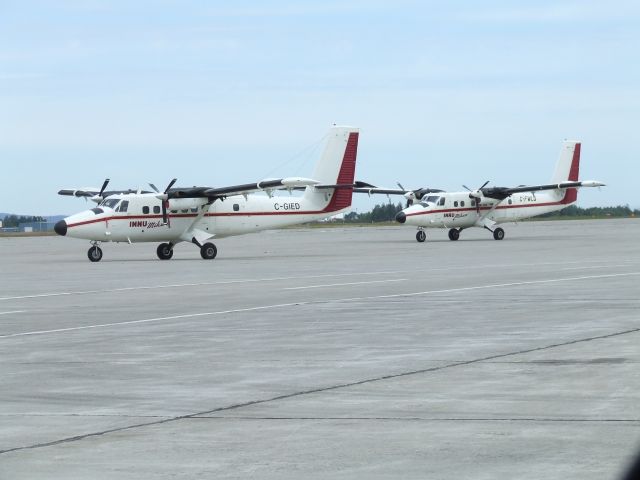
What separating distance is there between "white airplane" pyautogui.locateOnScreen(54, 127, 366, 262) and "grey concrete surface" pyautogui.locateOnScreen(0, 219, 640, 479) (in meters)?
21.1

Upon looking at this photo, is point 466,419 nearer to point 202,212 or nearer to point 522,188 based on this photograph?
point 202,212

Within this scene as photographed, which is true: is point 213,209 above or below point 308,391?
above

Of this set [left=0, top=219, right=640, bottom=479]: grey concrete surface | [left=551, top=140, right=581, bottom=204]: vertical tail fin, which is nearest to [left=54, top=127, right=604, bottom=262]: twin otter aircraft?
[left=0, top=219, right=640, bottom=479]: grey concrete surface

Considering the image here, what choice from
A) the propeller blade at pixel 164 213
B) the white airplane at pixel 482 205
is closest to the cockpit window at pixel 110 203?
the propeller blade at pixel 164 213

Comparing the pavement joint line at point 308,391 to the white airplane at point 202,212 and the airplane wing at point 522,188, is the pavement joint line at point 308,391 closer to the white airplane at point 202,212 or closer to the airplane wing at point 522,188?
the white airplane at point 202,212

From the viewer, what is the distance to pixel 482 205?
229ft

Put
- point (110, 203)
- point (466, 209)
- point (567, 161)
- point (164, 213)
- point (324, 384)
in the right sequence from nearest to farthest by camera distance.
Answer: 1. point (324, 384)
2. point (110, 203)
3. point (164, 213)
4. point (466, 209)
5. point (567, 161)

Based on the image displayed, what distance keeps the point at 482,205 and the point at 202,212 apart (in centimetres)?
2375

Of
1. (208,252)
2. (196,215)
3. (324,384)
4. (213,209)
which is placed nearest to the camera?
(324,384)

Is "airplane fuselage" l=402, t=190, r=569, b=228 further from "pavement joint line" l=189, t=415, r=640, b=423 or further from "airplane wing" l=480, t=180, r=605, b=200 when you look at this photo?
"pavement joint line" l=189, t=415, r=640, b=423

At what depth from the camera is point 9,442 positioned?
30.3 ft

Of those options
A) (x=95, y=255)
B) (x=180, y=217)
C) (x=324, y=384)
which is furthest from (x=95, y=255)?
(x=324, y=384)

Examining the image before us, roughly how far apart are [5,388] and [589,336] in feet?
25.2

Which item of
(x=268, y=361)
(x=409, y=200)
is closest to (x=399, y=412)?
(x=268, y=361)
